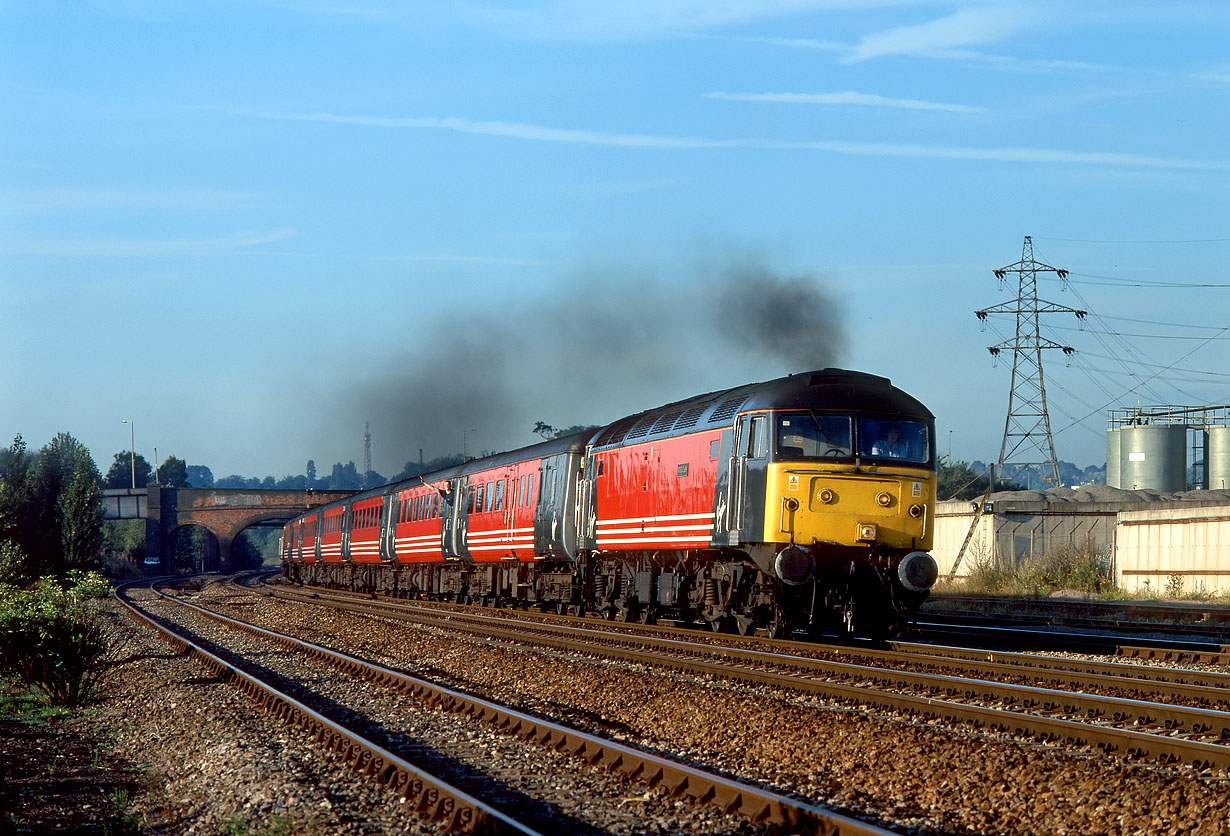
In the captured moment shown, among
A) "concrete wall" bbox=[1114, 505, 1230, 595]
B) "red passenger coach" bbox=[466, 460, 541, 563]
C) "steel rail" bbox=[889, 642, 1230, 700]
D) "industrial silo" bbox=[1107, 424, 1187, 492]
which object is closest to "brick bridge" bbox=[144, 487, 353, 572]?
"industrial silo" bbox=[1107, 424, 1187, 492]

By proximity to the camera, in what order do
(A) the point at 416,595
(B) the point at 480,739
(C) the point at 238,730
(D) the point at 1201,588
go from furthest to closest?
(A) the point at 416,595 < (D) the point at 1201,588 < (C) the point at 238,730 < (B) the point at 480,739

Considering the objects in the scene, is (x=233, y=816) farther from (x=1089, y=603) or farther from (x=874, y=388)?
(x=1089, y=603)

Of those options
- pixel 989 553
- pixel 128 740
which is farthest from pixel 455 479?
pixel 128 740

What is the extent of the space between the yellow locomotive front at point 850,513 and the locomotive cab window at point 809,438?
0.01 m

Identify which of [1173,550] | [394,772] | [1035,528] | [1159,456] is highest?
[1159,456]

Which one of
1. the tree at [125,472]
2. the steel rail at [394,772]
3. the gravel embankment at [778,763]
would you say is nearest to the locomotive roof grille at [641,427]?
the gravel embankment at [778,763]

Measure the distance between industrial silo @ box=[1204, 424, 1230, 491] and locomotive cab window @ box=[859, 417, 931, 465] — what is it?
49508 millimetres

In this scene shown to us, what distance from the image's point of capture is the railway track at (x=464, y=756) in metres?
7.52

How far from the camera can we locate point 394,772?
29.7 feet

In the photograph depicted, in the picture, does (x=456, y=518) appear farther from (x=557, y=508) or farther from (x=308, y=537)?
(x=308, y=537)

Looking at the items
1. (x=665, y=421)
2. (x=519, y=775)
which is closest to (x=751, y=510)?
(x=665, y=421)

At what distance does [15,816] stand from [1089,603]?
75.8ft

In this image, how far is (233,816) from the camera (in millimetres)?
8398

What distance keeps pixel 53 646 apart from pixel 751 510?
9475 millimetres
